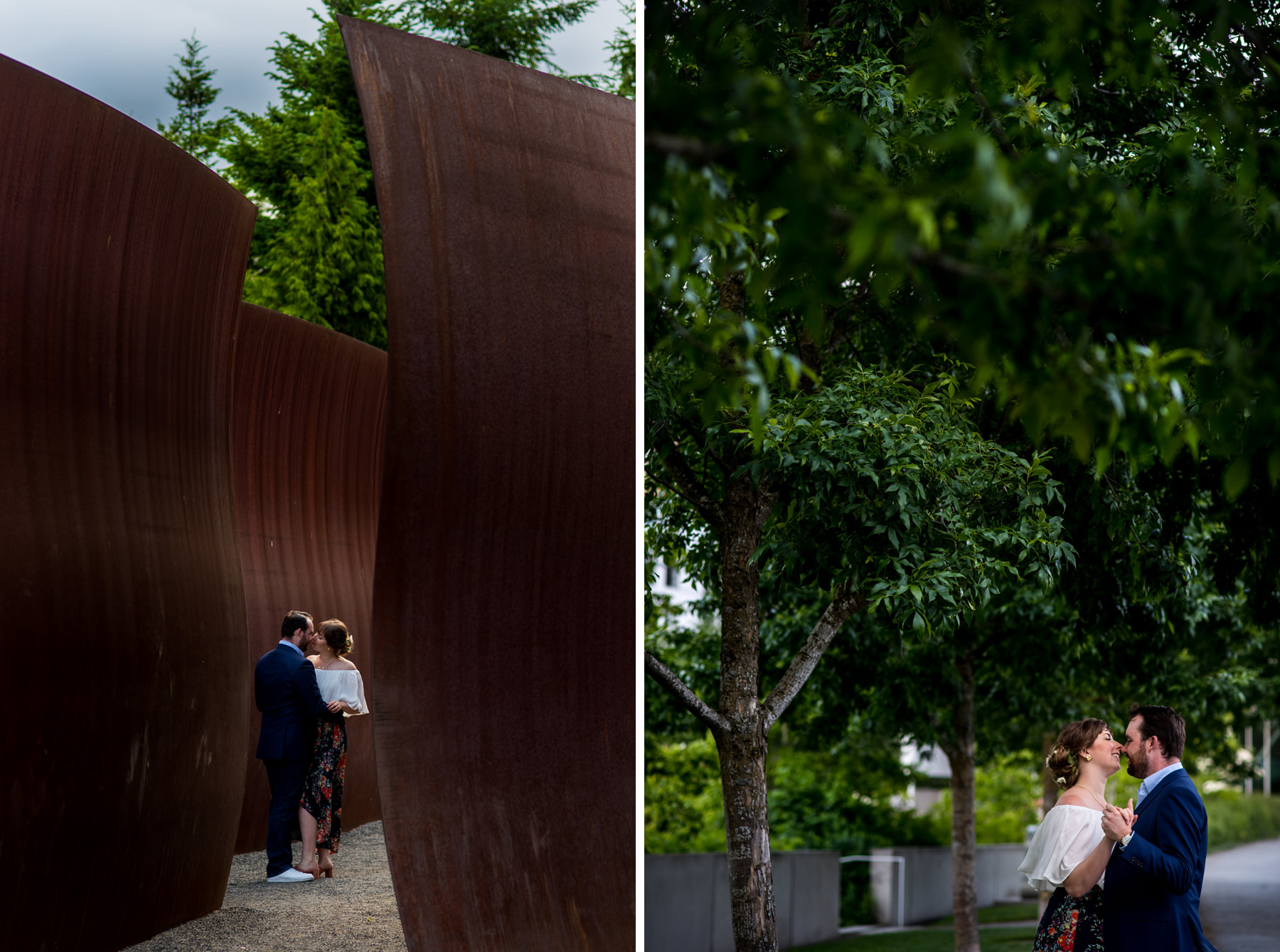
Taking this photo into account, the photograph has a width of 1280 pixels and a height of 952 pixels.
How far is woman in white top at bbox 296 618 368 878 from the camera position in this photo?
24.5 feet

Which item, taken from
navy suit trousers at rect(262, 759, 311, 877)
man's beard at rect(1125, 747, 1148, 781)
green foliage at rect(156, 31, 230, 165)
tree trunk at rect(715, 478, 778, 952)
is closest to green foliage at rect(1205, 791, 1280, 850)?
tree trunk at rect(715, 478, 778, 952)

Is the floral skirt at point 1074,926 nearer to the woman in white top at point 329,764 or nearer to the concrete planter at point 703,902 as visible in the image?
the woman in white top at point 329,764

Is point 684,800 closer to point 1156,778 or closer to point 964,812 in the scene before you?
point 964,812

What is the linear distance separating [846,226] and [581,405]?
3115 mm

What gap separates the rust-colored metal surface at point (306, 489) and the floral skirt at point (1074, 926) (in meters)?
5.39

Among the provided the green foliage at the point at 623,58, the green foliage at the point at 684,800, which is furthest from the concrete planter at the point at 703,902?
the green foliage at the point at 623,58

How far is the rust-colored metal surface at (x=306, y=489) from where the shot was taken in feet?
28.3

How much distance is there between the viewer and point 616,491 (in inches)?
209

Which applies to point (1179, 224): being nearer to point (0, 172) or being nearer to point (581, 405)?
point (581, 405)

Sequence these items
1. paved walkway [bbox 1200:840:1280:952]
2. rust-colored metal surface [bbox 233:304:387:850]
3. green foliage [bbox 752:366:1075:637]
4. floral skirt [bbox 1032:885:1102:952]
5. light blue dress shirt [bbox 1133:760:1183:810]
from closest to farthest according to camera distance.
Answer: light blue dress shirt [bbox 1133:760:1183:810], floral skirt [bbox 1032:885:1102:952], green foliage [bbox 752:366:1075:637], rust-colored metal surface [bbox 233:304:387:850], paved walkway [bbox 1200:840:1280:952]

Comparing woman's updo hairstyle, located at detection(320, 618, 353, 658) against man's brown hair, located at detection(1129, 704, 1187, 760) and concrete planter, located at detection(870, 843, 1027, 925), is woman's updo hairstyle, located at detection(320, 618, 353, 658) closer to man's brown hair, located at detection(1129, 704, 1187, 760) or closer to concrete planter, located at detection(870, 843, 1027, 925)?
man's brown hair, located at detection(1129, 704, 1187, 760)

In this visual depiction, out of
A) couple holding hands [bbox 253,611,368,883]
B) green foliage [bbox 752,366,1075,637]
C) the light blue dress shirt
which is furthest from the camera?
couple holding hands [bbox 253,611,368,883]

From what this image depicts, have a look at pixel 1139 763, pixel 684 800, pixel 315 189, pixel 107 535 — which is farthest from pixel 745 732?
pixel 315 189

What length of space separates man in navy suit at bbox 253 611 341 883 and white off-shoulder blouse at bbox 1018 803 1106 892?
454 cm
